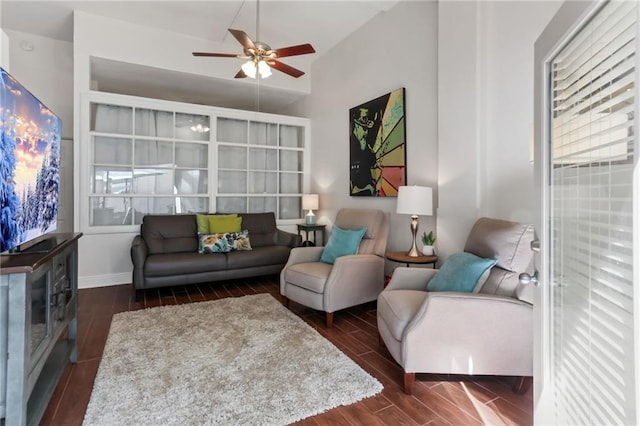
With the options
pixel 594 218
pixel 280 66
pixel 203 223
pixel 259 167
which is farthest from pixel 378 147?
pixel 594 218

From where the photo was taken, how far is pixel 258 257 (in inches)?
158

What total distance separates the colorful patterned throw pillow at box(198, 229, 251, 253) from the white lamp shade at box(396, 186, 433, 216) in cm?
214

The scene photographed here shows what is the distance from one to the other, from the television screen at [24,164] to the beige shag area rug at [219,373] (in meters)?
0.96

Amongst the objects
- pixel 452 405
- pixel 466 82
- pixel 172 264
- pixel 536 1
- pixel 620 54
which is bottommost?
pixel 452 405

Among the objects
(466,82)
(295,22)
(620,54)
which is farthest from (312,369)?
(295,22)

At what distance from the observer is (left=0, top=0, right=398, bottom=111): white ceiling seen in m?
3.60

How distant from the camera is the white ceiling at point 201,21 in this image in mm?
3598

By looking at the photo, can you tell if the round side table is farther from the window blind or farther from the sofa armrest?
the sofa armrest

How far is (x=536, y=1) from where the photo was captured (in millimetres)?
2311

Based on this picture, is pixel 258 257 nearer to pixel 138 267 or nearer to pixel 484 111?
pixel 138 267

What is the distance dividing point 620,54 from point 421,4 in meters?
3.01

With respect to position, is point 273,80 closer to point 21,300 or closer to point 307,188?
point 307,188

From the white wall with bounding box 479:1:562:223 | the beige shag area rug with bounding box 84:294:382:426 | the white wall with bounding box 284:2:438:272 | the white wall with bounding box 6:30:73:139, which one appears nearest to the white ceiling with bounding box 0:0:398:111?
the white wall with bounding box 6:30:73:139

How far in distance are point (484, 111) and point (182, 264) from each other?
3.30 metres
